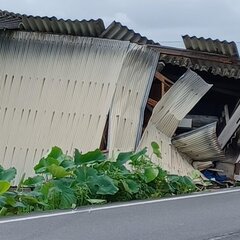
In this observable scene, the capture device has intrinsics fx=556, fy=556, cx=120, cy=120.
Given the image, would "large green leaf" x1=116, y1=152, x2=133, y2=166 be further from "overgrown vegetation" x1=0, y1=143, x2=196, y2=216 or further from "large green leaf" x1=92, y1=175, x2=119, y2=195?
"large green leaf" x1=92, y1=175, x2=119, y2=195

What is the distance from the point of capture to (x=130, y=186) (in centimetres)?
1105

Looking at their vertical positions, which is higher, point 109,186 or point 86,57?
point 86,57

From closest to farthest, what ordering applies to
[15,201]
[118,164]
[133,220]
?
[133,220]
[15,201]
[118,164]

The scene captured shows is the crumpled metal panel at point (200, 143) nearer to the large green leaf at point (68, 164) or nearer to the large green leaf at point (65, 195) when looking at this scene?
the large green leaf at point (68, 164)

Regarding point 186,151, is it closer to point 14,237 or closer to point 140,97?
point 140,97

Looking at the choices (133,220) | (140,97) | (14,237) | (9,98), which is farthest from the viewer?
(9,98)

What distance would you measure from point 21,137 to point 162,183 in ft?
15.5

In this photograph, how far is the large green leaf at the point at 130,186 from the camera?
35.7 ft

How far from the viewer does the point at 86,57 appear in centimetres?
1502

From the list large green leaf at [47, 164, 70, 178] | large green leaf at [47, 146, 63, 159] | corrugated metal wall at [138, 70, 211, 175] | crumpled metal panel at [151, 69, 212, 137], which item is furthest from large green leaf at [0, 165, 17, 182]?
crumpled metal panel at [151, 69, 212, 137]

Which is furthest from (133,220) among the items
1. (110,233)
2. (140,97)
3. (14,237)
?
(140,97)

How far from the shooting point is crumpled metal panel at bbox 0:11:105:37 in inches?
591

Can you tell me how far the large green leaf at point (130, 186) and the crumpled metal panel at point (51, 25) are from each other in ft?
17.4

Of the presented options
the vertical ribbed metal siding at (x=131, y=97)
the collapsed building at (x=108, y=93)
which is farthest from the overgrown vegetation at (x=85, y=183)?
the collapsed building at (x=108, y=93)
